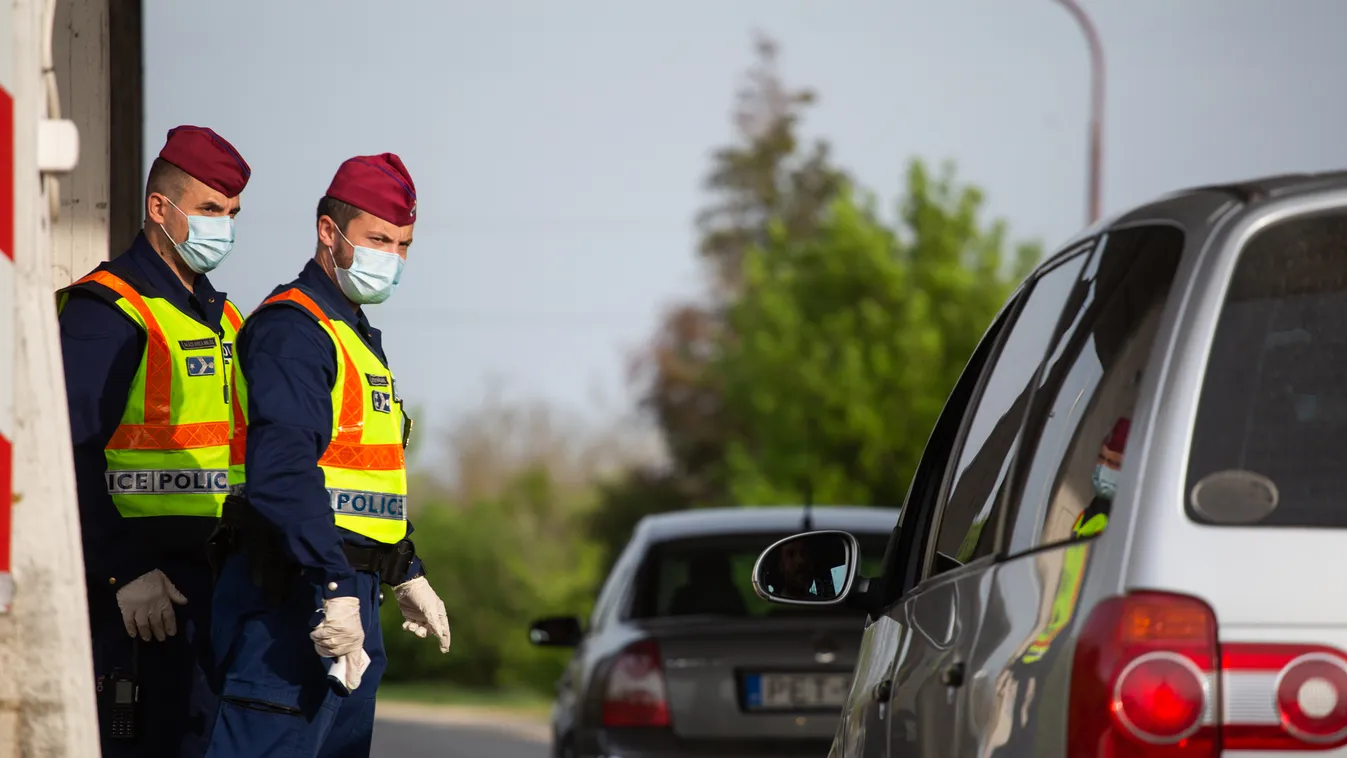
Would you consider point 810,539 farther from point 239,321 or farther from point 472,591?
point 472,591

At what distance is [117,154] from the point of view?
6105mm

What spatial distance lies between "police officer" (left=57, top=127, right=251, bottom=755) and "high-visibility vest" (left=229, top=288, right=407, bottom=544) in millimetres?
294

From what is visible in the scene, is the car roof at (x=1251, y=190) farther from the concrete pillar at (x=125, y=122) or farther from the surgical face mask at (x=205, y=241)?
the concrete pillar at (x=125, y=122)

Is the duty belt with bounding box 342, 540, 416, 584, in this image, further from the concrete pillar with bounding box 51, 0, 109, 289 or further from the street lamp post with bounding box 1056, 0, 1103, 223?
the street lamp post with bounding box 1056, 0, 1103, 223

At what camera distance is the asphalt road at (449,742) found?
18.5 meters

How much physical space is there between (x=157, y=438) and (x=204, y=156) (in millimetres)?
774

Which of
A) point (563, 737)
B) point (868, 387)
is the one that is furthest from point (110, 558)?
point (868, 387)

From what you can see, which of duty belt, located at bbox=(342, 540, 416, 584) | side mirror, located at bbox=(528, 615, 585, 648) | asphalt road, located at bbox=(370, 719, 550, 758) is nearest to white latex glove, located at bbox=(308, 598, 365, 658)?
duty belt, located at bbox=(342, 540, 416, 584)

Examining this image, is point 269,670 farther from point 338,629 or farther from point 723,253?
point 723,253

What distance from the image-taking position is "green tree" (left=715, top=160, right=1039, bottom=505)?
151 ft

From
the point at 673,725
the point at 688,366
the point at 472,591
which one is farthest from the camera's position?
the point at 688,366

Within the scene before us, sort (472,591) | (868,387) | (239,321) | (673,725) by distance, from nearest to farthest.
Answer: (239,321) < (673,725) < (868,387) < (472,591)

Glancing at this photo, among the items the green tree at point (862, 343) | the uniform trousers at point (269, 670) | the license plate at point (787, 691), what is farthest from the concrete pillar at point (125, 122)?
the green tree at point (862, 343)

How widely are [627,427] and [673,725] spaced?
2826 inches
